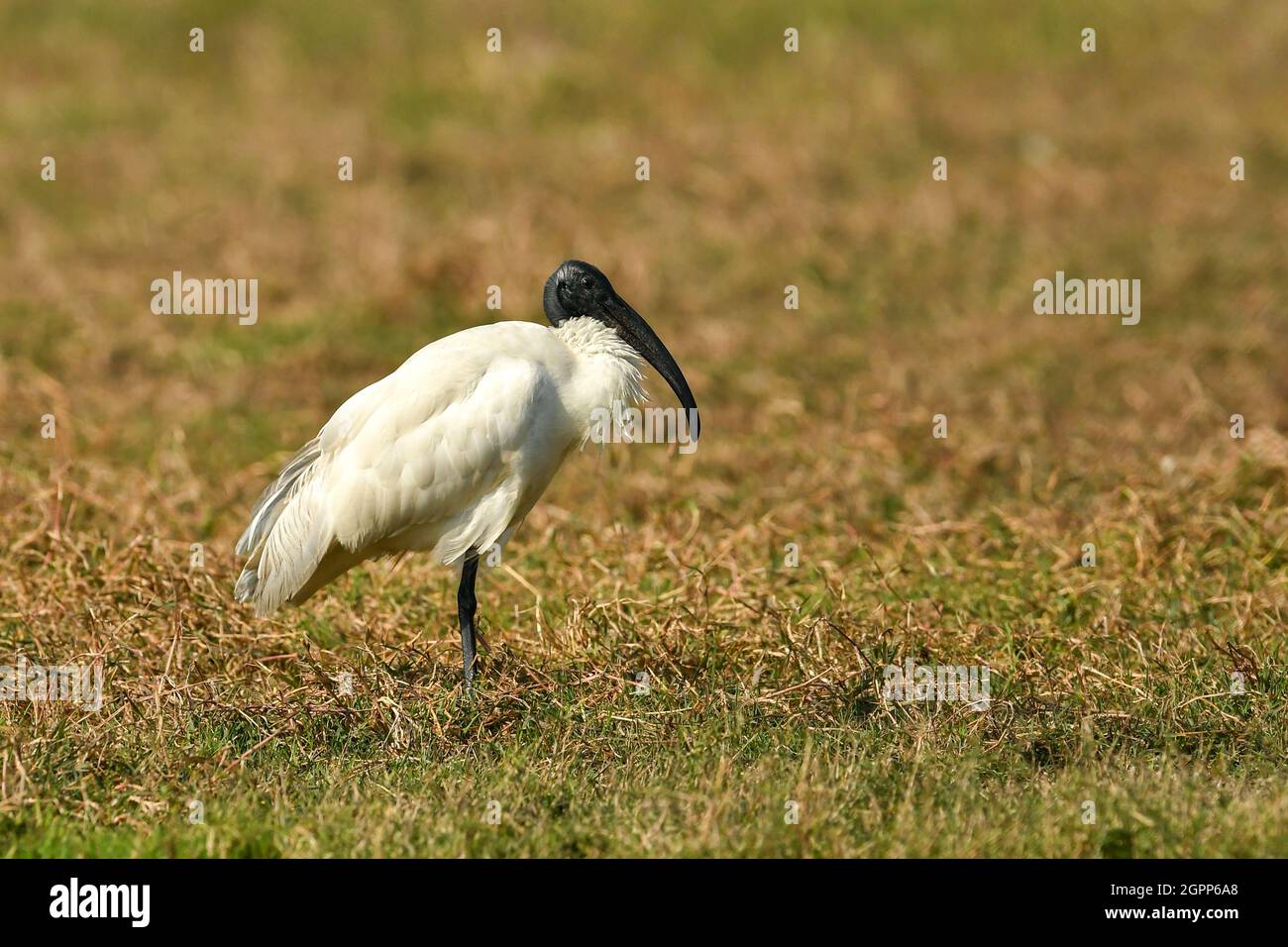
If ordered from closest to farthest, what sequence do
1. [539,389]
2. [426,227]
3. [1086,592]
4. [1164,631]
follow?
[539,389] < [1164,631] < [1086,592] < [426,227]

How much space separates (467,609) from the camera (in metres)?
6.45

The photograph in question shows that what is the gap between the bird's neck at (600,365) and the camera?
6312mm

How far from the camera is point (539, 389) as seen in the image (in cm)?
622

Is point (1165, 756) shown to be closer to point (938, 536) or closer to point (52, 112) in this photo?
point (938, 536)

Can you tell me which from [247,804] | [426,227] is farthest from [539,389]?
[426,227]

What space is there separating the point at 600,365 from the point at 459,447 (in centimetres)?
57

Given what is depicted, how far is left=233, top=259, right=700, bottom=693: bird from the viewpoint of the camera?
246 inches

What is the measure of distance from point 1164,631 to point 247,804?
10.8 ft

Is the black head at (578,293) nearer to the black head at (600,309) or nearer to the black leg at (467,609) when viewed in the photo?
the black head at (600,309)

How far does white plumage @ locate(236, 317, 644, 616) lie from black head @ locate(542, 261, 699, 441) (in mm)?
40

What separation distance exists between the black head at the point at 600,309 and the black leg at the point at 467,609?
0.92 metres

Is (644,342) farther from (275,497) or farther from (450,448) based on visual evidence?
(275,497)

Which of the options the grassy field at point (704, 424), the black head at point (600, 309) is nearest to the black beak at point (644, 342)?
the black head at point (600, 309)

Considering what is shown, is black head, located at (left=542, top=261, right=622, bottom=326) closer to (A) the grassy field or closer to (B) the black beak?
(B) the black beak
